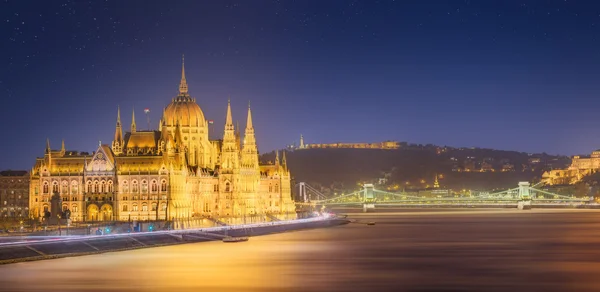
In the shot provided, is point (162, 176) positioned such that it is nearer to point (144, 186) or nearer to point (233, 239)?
point (144, 186)

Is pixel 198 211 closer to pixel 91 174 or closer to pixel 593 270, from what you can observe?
pixel 91 174

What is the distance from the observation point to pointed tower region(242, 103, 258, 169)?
168 m

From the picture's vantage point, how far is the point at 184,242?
367 feet

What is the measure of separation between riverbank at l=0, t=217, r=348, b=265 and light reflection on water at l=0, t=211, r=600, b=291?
1.73 meters

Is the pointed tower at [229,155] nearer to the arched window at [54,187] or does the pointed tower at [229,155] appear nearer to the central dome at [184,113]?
the central dome at [184,113]

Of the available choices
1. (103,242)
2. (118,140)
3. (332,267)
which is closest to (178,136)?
(118,140)

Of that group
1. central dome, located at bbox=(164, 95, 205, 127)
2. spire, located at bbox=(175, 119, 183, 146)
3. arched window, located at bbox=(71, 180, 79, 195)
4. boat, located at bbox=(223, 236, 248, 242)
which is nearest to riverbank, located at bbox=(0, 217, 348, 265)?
boat, located at bbox=(223, 236, 248, 242)

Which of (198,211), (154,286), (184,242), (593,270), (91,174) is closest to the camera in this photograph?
(154,286)

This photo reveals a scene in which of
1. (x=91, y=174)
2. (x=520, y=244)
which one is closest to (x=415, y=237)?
(x=520, y=244)

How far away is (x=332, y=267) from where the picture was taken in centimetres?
8644

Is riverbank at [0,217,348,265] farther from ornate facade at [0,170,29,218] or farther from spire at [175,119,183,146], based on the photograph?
ornate facade at [0,170,29,218]

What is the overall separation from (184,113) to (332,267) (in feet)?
256

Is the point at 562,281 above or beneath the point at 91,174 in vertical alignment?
beneath

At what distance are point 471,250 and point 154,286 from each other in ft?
127
